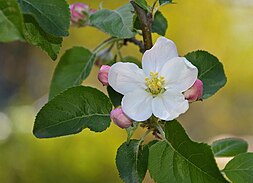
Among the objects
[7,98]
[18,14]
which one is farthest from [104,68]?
[7,98]

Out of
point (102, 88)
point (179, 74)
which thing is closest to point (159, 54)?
point (179, 74)

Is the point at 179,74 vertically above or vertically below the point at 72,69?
above

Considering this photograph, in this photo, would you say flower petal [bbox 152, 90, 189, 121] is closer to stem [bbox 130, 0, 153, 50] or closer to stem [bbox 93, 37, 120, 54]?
stem [bbox 130, 0, 153, 50]

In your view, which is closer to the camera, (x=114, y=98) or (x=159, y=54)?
(x=159, y=54)

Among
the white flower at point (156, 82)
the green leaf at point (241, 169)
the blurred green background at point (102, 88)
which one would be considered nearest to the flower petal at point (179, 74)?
the white flower at point (156, 82)

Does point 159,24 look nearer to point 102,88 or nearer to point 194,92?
point 194,92

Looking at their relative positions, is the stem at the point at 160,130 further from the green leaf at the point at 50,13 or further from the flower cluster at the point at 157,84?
the green leaf at the point at 50,13

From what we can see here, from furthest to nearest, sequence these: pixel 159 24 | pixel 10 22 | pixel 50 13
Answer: pixel 159 24 < pixel 50 13 < pixel 10 22

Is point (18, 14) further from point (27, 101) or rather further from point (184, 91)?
point (27, 101)

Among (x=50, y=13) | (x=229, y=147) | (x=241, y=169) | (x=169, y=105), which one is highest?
(x=50, y=13)
